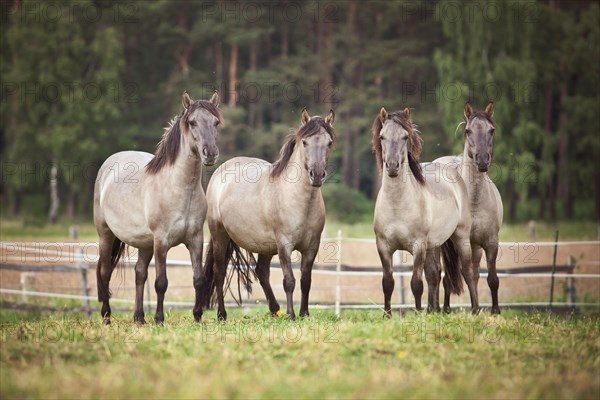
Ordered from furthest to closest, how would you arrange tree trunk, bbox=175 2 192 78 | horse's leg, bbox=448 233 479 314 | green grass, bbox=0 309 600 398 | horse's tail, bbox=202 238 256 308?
Result: tree trunk, bbox=175 2 192 78 < horse's tail, bbox=202 238 256 308 < horse's leg, bbox=448 233 479 314 < green grass, bbox=0 309 600 398

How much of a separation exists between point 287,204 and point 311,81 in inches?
1012

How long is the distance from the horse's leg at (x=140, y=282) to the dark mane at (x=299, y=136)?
188cm

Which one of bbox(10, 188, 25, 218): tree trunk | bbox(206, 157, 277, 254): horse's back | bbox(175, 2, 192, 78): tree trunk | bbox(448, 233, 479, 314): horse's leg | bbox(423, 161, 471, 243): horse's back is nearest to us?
bbox(423, 161, 471, 243): horse's back

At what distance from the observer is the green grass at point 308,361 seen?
5.24m

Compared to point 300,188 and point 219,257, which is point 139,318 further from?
point 300,188

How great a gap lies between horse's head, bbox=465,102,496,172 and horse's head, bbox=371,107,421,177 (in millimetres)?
838

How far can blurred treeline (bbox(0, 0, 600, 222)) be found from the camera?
98.4 ft

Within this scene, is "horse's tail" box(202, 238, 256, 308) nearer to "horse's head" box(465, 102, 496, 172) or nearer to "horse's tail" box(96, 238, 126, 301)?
"horse's tail" box(96, 238, 126, 301)

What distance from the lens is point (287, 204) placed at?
896 cm

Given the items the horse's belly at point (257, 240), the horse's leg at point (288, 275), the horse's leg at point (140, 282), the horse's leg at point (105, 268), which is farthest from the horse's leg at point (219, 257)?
the horse's leg at point (288, 275)

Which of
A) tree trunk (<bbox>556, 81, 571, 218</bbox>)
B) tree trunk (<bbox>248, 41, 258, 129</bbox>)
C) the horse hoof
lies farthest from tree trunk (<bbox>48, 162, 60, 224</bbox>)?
the horse hoof

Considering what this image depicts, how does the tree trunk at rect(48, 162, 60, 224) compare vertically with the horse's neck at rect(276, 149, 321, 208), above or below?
below

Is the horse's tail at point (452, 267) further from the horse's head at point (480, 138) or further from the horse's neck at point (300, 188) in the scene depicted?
the horse's neck at point (300, 188)

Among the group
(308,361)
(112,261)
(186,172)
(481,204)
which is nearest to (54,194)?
(112,261)
